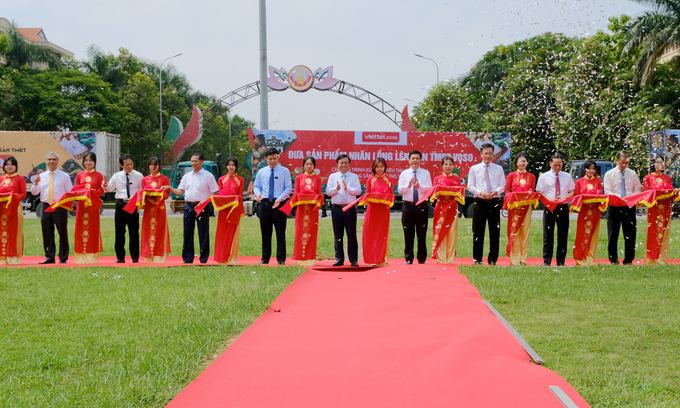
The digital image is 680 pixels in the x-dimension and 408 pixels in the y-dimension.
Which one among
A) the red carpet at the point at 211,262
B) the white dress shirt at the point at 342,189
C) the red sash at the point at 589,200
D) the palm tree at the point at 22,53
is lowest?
the red carpet at the point at 211,262

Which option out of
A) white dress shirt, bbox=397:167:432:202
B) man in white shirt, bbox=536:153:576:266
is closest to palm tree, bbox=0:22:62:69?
white dress shirt, bbox=397:167:432:202

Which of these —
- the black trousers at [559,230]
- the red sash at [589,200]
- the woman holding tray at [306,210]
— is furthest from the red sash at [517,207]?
the woman holding tray at [306,210]

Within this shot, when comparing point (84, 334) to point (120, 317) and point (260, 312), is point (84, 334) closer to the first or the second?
point (120, 317)

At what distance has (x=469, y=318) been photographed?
191 inches

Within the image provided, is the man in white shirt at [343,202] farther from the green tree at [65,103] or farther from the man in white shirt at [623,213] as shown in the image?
the green tree at [65,103]

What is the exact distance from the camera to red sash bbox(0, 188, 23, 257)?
870 centimetres

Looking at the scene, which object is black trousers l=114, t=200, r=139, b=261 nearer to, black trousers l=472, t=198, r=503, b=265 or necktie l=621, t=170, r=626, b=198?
black trousers l=472, t=198, r=503, b=265

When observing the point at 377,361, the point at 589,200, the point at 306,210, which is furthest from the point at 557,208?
the point at 377,361

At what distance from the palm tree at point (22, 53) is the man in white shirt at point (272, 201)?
89.7 ft

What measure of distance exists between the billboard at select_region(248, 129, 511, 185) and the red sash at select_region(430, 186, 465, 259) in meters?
12.4

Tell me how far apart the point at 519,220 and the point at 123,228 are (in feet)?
18.9

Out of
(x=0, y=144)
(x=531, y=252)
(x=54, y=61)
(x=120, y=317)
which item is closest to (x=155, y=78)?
(x=54, y=61)

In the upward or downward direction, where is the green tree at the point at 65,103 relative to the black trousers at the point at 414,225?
upward

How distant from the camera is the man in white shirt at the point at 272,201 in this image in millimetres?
8602
